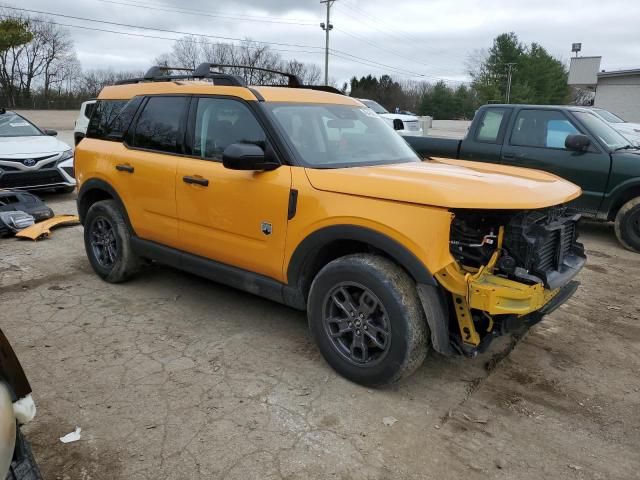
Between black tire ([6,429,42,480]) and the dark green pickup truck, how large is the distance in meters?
6.91

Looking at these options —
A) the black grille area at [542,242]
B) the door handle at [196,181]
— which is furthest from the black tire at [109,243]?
the black grille area at [542,242]

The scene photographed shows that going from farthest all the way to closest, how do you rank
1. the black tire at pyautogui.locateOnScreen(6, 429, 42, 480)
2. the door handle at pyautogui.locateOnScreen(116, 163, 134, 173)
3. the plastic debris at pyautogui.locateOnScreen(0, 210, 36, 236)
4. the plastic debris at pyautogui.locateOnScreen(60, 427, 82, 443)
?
the plastic debris at pyautogui.locateOnScreen(0, 210, 36, 236) < the door handle at pyautogui.locateOnScreen(116, 163, 134, 173) < the plastic debris at pyautogui.locateOnScreen(60, 427, 82, 443) < the black tire at pyautogui.locateOnScreen(6, 429, 42, 480)

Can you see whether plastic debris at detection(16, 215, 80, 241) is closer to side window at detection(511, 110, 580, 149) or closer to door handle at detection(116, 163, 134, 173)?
door handle at detection(116, 163, 134, 173)

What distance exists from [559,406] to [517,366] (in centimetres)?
49

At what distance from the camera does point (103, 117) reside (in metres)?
5.09

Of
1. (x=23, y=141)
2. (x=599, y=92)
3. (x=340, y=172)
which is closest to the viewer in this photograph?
(x=340, y=172)

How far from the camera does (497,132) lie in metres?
7.71

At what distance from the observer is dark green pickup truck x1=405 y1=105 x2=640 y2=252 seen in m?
6.81

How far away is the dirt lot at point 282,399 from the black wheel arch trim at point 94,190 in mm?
802

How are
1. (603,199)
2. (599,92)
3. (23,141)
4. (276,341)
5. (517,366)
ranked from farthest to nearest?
(599,92)
(23,141)
(603,199)
(276,341)
(517,366)

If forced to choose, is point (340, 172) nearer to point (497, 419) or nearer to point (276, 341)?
point (276, 341)

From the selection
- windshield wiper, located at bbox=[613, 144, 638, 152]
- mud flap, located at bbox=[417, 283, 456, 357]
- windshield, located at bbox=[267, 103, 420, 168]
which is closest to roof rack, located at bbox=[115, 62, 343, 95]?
windshield, located at bbox=[267, 103, 420, 168]

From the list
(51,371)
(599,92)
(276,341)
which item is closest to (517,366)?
(276,341)

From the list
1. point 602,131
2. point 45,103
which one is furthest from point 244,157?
point 45,103
